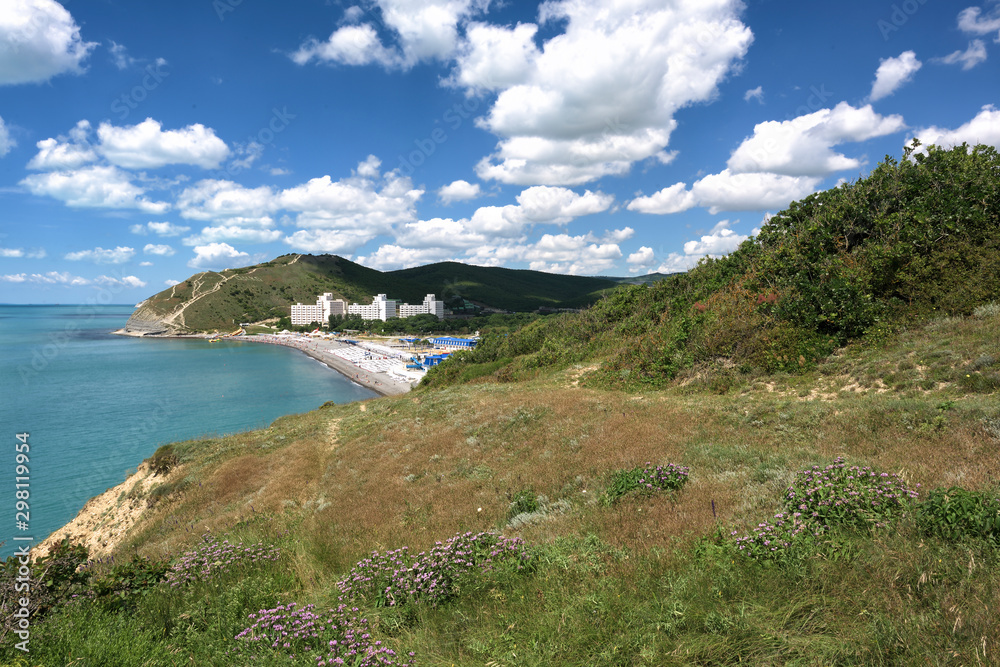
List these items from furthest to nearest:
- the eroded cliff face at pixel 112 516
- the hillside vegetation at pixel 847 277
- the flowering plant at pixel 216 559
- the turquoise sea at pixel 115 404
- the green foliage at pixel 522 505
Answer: the turquoise sea at pixel 115 404, the eroded cliff face at pixel 112 516, the hillside vegetation at pixel 847 277, the green foliage at pixel 522 505, the flowering plant at pixel 216 559

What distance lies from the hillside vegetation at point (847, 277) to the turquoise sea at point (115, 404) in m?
19.4

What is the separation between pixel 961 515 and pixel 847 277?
13.8 meters

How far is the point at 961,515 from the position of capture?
3824 millimetres

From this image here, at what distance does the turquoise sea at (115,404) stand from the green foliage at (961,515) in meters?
13.6

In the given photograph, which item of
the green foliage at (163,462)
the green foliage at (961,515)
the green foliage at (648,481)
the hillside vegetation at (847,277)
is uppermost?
the hillside vegetation at (847,277)

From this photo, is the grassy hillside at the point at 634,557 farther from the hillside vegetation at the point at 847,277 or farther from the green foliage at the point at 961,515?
the hillside vegetation at the point at 847,277

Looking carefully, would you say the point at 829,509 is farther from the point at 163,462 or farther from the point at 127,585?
the point at 163,462

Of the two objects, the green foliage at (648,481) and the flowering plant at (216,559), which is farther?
the green foliage at (648,481)

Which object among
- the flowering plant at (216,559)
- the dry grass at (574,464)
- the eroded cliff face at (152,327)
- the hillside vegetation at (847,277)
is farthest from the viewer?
the eroded cliff face at (152,327)

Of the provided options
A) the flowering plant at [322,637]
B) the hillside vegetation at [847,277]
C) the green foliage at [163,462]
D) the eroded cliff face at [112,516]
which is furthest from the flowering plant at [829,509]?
the green foliage at [163,462]

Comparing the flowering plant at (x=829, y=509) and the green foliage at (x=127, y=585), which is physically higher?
the flowering plant at (x=829, y=509)

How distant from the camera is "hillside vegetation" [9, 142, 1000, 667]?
11.3 feet

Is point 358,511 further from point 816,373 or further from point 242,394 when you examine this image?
point 242,394

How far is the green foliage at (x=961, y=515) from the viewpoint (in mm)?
3670
